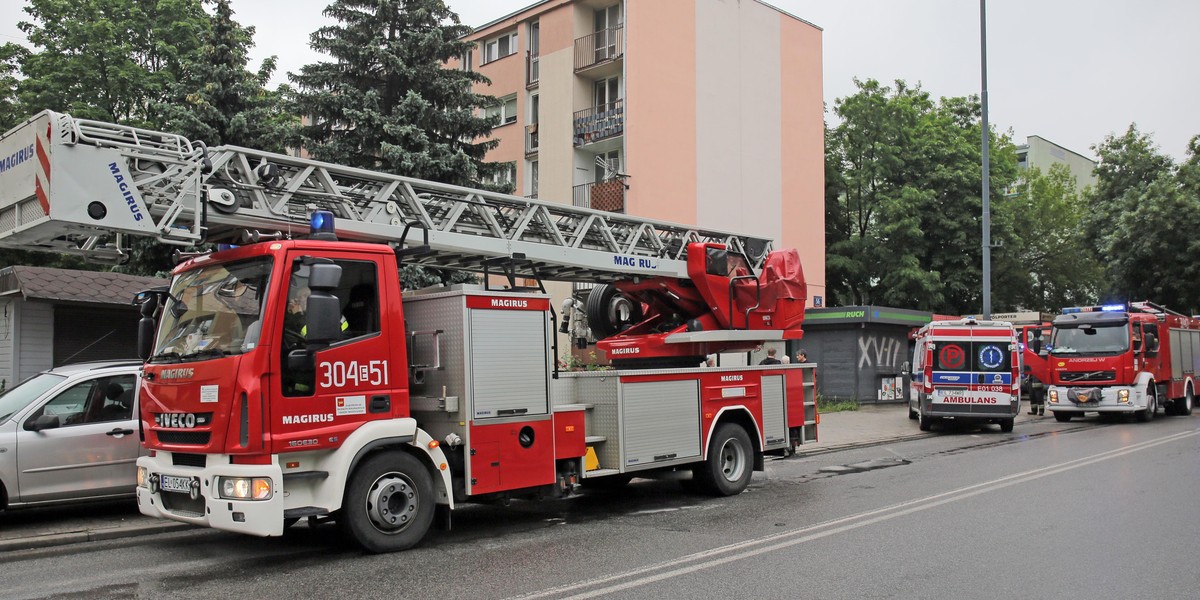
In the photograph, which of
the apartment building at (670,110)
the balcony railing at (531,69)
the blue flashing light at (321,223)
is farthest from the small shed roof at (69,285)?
the balcony railing at (531,69)

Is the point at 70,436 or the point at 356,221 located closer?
the point at 356,221

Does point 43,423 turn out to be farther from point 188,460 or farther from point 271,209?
point 271,209

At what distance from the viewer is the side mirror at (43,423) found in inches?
342

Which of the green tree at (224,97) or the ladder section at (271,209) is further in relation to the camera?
the green tree at (224,97)

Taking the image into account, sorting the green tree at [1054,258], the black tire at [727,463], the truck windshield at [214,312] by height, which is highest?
the green tree at [1054,258]

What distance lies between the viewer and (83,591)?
654 centimetres

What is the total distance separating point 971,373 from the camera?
64.0 feet

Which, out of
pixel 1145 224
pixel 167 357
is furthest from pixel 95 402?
pixel 1145 224

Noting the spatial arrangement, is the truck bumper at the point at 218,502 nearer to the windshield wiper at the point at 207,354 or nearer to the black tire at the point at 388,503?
the black tire at the point at 388,503

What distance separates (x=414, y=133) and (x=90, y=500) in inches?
441

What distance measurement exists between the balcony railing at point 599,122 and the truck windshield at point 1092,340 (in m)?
13.2

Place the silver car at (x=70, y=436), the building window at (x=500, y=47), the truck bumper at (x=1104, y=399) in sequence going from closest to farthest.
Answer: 1. the silver car at (x=70, y=436)
2. the truck bumper at (x=1104, y=399)
3. the building window at (x=500, y=47)

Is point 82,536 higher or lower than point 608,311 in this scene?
lower

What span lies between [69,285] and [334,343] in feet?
31.7
